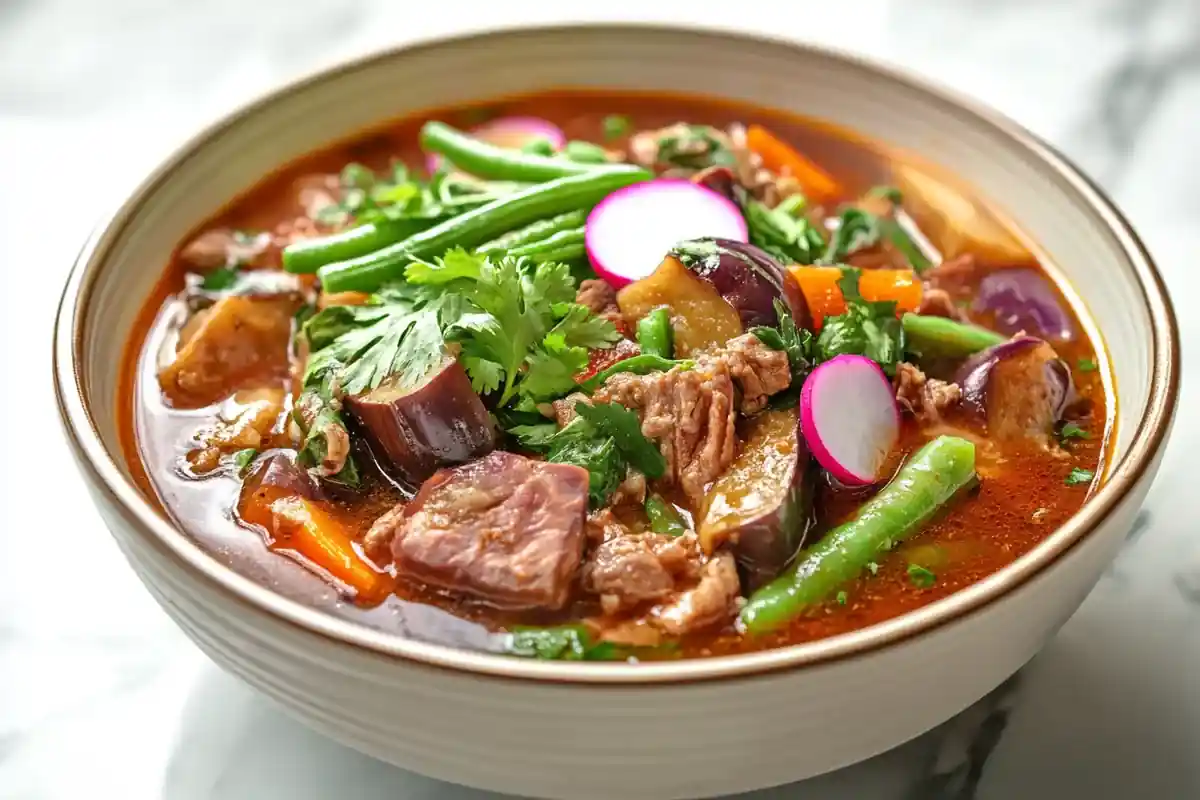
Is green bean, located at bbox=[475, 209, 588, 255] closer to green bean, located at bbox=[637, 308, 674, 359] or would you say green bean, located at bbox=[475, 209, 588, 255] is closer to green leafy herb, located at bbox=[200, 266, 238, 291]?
green bean, located at bbox=[637, 308, 674, 359]

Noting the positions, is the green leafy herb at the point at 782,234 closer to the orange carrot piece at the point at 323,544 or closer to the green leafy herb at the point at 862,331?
the green leafy herb at the point at 862,331

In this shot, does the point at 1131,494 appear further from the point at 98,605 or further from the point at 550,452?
the point at 98,605

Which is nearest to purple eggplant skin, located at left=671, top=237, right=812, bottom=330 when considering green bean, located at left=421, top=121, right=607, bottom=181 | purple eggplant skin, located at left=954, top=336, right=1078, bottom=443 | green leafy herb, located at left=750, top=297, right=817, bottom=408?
green leafy herb, located at left=750, top=297, right=817, bottom=408

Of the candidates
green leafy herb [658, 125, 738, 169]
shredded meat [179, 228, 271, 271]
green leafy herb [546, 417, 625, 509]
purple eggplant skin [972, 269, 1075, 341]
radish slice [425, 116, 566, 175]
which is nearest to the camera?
green leafy herb [546, 417, 625, 509]

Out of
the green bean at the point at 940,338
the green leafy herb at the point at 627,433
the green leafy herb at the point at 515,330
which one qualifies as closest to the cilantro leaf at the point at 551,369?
the green leafy herb at the point at 515,330

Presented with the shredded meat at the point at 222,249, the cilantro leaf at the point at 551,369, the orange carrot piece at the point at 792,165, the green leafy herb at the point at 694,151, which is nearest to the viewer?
the cilantro leaf at the point at 551,369

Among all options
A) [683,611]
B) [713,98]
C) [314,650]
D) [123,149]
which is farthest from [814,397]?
[123,149]

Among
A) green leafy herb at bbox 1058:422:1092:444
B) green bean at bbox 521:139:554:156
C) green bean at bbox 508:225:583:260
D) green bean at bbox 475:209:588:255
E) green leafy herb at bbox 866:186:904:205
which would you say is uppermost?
green bean at bbox 521:139:554:156
